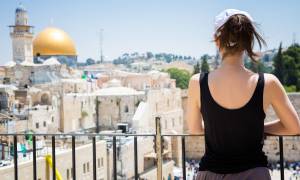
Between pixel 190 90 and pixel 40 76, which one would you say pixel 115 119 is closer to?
pixel 40 76

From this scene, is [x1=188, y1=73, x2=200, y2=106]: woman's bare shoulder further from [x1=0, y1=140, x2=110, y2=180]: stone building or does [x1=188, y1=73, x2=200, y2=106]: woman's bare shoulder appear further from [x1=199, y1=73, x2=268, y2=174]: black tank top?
[x1=0, y1=140, x2=110, y2=180]: stone building

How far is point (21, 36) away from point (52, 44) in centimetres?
358

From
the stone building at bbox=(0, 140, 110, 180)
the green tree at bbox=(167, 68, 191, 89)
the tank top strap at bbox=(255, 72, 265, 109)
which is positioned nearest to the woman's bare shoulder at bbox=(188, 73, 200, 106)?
the tank top strap at bbox=(255, 72, 265, 109)

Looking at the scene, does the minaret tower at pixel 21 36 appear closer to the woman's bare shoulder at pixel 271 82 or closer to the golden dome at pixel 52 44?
the golden dome at pixel 52 44

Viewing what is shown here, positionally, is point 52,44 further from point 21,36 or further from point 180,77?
point 180,77

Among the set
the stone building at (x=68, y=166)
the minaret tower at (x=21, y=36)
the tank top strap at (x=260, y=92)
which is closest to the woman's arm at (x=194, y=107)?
the tank top strap at (x=260, y=92)

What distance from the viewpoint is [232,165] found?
1848 millimetres

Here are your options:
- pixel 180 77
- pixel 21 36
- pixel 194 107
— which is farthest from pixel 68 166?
pixel 180 77

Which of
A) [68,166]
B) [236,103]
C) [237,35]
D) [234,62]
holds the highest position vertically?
[237,35]

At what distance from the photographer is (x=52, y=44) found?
4059 cm

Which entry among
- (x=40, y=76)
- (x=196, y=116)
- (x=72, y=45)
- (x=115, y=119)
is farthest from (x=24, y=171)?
(x=72, y=45)

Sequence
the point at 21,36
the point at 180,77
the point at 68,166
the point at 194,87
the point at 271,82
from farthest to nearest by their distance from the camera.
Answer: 1. the point at 180,77
2. the point at 21,36
3. the point at 68,166
4. the point at 194,87
5. the point at 271,82

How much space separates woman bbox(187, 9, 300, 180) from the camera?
181cm

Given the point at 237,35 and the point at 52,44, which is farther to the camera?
the point at 52,44
